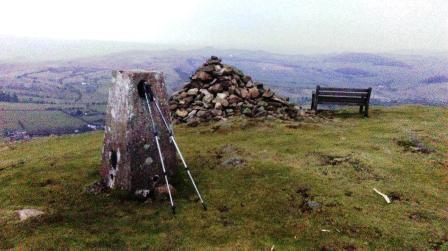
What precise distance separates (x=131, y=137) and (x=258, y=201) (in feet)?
19.7

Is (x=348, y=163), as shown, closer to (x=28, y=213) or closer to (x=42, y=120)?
(x=28, y=213)

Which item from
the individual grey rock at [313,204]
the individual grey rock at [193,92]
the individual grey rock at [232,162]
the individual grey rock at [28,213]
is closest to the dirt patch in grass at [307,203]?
the individual grey rock at [313,204]

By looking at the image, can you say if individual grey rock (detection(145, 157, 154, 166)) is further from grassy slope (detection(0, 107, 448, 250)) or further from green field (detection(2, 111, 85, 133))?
green field (detection(2, 111, 85, 133))

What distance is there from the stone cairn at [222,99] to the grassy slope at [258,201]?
6.31m

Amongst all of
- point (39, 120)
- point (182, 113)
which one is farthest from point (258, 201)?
point (39, 120)

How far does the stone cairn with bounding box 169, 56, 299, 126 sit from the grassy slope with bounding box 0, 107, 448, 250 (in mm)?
6312

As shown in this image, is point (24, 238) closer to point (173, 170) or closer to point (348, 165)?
point (173, 170)

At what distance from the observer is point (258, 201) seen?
609 inches

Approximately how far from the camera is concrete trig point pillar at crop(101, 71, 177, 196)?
626 inches

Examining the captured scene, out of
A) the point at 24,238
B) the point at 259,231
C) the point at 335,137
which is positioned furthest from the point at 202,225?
the point at 335,137

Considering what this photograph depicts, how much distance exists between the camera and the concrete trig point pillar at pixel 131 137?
15906 millimetres

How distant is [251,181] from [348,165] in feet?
17.6

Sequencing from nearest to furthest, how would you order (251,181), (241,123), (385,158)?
(251,181)
(385,158)
(241,123)

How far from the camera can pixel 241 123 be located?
2836cm
